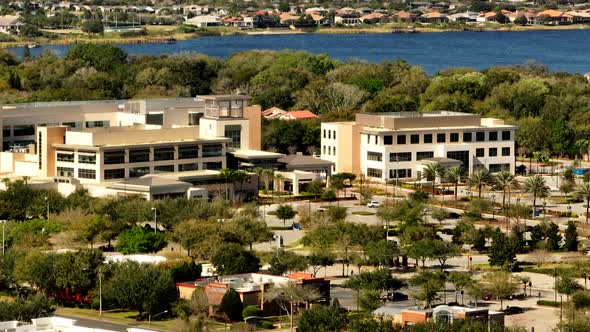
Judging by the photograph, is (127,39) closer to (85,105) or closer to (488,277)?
(85,105)

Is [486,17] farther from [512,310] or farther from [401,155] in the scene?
[512,310]

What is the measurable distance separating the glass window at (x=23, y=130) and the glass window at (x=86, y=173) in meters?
5.07

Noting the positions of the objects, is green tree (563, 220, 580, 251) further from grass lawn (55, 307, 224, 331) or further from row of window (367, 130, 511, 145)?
row of window (367, 130, 511, 145)

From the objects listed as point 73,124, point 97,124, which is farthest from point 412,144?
point 73,124

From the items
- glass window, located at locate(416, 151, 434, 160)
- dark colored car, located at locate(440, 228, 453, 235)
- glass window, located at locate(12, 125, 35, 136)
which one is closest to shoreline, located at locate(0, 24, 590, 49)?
glass window, located at locate(12, 125, 35, 136)

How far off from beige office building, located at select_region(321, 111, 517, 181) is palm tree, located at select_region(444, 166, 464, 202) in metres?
1.50

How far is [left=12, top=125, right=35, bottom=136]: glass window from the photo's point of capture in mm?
57344

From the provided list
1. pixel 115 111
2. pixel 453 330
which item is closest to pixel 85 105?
pixel 115 111

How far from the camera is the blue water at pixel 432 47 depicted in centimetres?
12325

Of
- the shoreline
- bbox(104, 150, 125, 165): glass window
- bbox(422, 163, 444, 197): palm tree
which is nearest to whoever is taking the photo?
bbox(104, 150, 125, 165): glass window

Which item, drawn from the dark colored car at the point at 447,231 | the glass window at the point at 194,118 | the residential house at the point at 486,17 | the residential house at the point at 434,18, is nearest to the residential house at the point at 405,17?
the residential house at the point at 434,18

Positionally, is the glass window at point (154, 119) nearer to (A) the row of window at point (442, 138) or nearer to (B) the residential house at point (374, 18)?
(A) the row of window at point (442, 138)

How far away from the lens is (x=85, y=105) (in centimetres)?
5909

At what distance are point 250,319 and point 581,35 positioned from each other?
134782 millimetres
